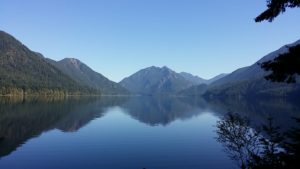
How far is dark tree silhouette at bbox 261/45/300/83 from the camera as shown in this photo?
46.3 feet

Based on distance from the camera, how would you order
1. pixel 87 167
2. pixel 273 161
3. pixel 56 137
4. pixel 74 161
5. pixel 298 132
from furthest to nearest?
pixel 56 137
pixel 74 161
pixel 87 167
pixel 273 161
pixel 298 132

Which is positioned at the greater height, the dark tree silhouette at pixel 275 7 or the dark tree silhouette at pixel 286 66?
the dark tree silhouette at pixel 275 7

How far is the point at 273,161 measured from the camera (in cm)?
1811

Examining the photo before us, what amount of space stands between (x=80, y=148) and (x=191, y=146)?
2258 centimetres

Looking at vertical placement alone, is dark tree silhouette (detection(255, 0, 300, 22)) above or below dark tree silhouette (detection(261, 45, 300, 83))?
above

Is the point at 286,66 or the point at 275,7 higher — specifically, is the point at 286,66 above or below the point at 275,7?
below

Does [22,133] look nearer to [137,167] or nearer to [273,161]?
[137,167]

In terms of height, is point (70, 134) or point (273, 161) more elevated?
point (273, 161)

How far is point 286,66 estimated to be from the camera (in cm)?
1440

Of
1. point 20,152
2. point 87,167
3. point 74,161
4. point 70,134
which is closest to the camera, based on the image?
point 87,167

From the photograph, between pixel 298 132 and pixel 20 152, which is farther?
pixel 20 152

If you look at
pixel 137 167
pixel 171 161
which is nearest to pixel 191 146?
pixel 171 161

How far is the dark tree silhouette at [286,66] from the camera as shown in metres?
14.1

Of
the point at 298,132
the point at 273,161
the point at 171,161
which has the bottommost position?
the point at 171,161
